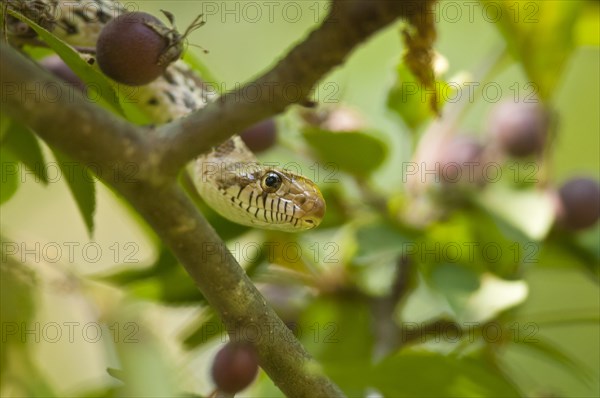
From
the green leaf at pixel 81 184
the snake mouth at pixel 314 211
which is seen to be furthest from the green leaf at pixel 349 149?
the green leaf at pixel 81 184

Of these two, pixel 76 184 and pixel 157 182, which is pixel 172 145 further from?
pixel 76 184

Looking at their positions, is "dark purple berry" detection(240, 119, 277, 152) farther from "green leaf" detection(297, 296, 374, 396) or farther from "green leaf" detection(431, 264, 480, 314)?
"green leaf" detection(431, 264, 480, 314)

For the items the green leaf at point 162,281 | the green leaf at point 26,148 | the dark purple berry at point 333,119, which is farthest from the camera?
the dark purple berry at point 333,119

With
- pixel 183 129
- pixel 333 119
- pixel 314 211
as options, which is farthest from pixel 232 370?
pixel 333 119

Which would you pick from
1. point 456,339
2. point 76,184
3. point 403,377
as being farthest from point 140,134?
point 456,339

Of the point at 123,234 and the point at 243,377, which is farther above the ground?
the point at 243,377

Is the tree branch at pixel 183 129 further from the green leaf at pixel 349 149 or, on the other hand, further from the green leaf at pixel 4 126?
the green leaf at pixel 349 149

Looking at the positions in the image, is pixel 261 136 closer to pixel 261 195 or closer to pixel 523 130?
pixel 261 195

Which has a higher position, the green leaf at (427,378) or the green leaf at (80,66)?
the green leaf at (80,66)
